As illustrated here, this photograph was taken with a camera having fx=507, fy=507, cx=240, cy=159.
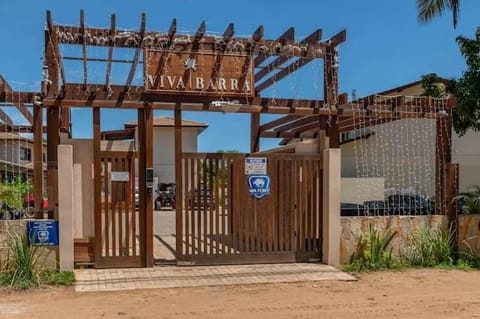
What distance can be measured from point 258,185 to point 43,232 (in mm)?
3707

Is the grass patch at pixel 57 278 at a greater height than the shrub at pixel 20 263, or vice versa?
the shrub at pixel 20 263

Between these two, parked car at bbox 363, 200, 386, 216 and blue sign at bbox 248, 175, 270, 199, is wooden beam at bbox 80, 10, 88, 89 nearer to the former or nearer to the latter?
blue sign at bbox 248, 175, 270, 199

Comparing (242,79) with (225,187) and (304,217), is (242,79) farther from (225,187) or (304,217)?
(304,217)

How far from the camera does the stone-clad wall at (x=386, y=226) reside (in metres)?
9.22

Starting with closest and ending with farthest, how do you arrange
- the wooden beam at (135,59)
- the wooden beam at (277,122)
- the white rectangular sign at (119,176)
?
the wooden beam at (135,59) → the white rectangular sign at (119,176) → the wooden beam at (277,122)

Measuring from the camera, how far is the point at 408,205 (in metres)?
10.1

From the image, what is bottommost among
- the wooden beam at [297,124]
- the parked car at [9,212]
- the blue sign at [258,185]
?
the parked car at [9,212]

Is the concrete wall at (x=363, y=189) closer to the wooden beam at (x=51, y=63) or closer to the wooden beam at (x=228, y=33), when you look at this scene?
the wooden beam at (x=228, y=33)

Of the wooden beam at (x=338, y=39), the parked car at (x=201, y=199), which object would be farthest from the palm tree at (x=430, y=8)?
the parked car at (x=201, y=199)

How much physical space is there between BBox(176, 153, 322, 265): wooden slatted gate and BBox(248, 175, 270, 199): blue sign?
0.08m

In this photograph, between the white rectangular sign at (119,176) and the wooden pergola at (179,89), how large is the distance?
28cm

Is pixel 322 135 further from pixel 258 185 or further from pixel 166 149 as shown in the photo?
pixel 166 149

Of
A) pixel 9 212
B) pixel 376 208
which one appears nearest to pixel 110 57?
pixel 9 212

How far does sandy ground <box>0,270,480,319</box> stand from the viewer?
6.16 metres
